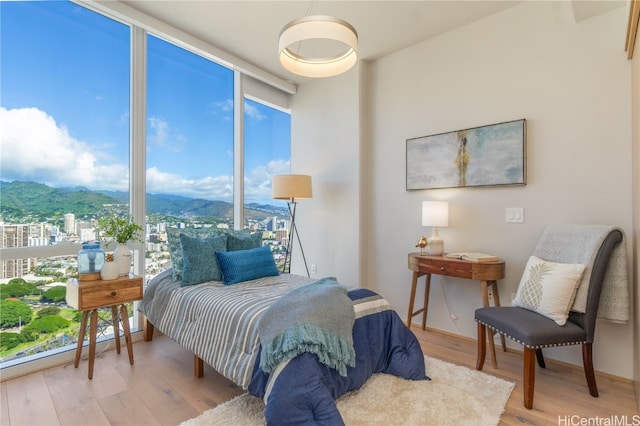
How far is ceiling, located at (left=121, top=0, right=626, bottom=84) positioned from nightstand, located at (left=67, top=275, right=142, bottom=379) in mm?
2313

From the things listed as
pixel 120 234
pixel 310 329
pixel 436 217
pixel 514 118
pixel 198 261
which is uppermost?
pixel 514 118

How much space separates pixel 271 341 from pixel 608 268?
2.20m

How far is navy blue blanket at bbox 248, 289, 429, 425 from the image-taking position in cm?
153

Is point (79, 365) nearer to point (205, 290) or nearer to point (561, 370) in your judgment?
point (205, 290)

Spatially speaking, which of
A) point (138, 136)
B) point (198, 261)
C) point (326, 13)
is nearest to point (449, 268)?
point (198, 261)

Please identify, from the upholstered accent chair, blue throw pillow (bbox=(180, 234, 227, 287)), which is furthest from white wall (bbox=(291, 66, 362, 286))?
the upholstered accent chair

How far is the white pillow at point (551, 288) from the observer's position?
6.59ft

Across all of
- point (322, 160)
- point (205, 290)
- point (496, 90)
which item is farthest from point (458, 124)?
point (205, 290)

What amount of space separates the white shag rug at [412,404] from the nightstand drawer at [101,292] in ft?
3.58

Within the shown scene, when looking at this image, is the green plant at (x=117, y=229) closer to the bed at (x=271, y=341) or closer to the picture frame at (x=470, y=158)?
the bed at (x=271, y=341)

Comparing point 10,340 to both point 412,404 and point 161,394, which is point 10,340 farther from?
point 412,404

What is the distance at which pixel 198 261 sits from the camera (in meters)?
2.58

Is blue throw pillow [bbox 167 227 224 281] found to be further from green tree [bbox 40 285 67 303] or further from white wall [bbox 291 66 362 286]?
white wall [bbox 291 66 362 286]

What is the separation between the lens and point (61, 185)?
2.52 meters
